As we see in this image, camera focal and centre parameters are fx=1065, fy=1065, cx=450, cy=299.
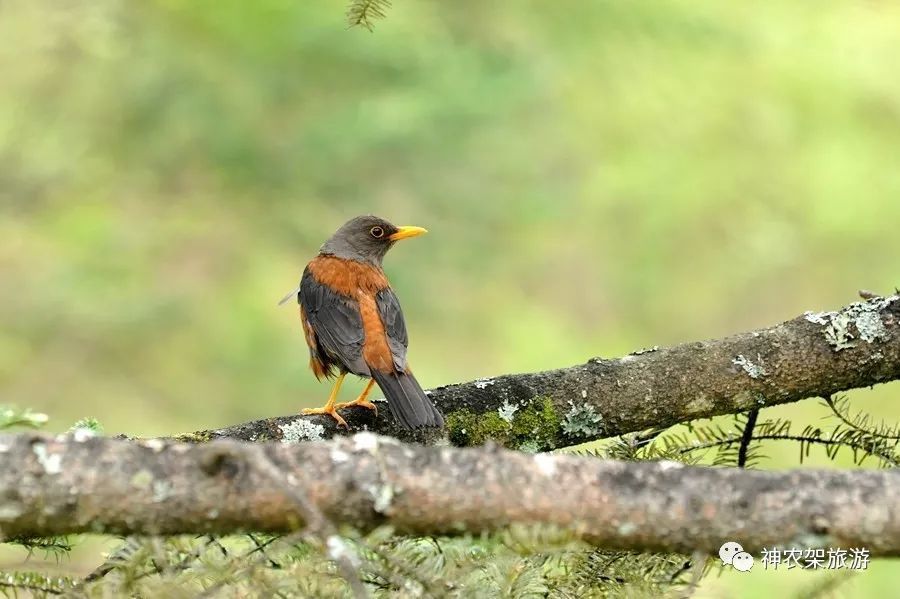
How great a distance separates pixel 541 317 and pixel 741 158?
2.39 m

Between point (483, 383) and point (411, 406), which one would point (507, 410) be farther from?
point (411, 406)

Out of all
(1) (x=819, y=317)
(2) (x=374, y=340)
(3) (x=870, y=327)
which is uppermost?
(2) (x=374, y=340)

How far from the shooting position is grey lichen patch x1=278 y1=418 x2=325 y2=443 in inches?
137

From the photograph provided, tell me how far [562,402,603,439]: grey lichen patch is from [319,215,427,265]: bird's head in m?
2.21

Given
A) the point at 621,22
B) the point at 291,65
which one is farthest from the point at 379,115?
the point at 621,22

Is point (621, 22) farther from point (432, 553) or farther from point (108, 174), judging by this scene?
point (432, 553)

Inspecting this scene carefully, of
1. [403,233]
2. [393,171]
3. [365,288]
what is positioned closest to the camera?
[365,288]

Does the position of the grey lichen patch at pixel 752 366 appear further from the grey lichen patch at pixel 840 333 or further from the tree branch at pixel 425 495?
the tree branch at pixel 425 495

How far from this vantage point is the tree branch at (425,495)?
1.99 m

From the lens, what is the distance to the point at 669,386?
12.0 feet

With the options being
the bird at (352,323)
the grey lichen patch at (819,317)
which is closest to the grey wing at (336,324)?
the bird at (352,323)

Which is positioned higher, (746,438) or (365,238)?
(365,238)

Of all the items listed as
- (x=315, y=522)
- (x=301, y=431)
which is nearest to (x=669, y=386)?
(x=301, y=431)

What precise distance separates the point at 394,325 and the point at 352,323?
7.3 inches
